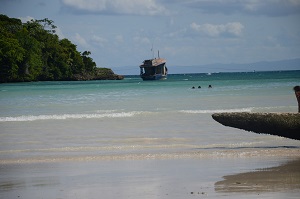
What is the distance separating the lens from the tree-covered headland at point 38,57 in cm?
10931

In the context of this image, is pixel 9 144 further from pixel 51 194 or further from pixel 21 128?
pixel 51 194

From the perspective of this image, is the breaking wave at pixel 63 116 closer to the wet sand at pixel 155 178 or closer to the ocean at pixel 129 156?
the ocean at pixel 129 156

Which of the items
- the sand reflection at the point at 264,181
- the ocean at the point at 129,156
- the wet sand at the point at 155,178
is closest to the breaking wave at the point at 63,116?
the ocean at the point at 129,156

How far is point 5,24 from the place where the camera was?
122750 mm

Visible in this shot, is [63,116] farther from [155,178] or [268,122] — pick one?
[155,178]

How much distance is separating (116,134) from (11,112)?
1365cm

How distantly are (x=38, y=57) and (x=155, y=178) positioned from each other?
108 meters

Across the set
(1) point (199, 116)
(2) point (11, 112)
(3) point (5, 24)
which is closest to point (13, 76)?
(3) point (5, 24)

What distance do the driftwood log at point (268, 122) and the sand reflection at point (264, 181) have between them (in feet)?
7.40

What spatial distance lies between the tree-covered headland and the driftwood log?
3664 inches

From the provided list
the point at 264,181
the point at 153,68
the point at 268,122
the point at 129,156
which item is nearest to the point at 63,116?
the point at 129,156

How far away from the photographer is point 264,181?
1196 centimetres

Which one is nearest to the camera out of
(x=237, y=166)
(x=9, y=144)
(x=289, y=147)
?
(x=237, y=166)

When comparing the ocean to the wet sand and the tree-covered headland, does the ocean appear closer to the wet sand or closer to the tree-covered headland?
the wet sand
